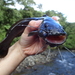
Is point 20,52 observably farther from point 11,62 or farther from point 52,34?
point 52,34

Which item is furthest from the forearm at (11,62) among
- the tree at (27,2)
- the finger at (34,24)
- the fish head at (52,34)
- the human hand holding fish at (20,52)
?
the tree at (27,2)

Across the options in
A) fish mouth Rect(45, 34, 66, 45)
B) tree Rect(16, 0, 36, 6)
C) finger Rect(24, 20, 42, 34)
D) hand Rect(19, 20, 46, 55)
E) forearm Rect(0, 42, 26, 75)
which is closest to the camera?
fish mouth Rect(45, 34, 66, 45)

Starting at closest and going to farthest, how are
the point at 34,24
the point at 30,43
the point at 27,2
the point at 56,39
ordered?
the point at 56,39, the point at 34,24, the point at 30,43, the point at 27,2

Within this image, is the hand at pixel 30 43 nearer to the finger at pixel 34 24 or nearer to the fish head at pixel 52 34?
the finger at pixel 34 24

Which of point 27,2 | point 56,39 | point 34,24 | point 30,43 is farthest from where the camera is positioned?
point 27,2

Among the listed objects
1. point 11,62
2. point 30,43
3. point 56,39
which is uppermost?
point 56,39

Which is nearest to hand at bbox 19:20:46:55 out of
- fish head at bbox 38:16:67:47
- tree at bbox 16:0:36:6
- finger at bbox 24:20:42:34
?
finger at bbox 24:20:42:34

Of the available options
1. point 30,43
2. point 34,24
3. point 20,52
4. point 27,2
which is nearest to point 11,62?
point 20,52

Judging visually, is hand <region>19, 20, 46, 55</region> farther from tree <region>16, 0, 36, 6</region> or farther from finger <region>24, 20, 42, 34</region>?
tree <region>16, 0, 36, 6</region>

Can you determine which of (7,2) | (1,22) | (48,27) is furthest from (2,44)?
(7,2)

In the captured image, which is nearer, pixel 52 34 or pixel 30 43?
pixel 52 34
